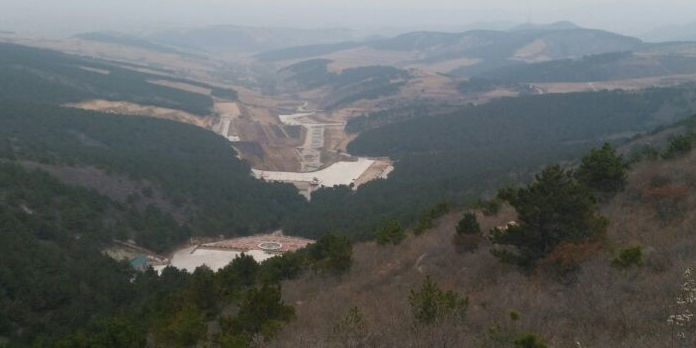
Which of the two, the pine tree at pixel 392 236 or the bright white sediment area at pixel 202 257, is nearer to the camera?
the pine tree at pixel 392 236

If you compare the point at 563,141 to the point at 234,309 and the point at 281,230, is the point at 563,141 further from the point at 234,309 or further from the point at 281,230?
the point at 234,309

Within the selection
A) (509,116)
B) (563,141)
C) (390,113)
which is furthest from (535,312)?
(390,113)

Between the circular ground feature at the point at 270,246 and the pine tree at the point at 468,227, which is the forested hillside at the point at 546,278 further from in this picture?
the circular ground feature at the point at 270,246

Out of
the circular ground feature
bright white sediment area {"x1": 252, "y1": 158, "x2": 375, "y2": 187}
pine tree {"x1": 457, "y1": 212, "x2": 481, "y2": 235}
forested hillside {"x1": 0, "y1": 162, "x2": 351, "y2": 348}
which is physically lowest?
bright white sediment area {"x1": 252, "y1": 158, "x2": 375, "y2": 187}

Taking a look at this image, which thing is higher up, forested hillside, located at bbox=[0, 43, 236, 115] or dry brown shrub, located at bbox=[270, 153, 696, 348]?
dry brown shrub, located at bbox=[270, 153, 696, 348]

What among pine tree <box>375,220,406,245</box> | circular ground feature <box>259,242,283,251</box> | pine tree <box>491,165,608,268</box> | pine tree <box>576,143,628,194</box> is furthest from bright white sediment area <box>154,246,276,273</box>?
pine tree <box>491,165,608,268</box>

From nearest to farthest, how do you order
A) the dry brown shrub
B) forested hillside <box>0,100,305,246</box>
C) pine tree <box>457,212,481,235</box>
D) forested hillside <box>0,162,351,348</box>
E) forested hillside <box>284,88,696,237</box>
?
the dry brown shrub → forested hillside <box>0,162,351,348</box> → pine tree <box>457,212,481,235</box> → forested hillside <box>0,100,305,246</box> → forested hillside <box>284,88,696,237</box>

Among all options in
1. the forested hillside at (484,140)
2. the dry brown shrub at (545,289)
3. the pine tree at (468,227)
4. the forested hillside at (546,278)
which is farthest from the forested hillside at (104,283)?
the forested hillside at (484,140)

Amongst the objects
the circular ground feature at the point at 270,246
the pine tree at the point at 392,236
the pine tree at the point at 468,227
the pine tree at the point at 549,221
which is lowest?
the circular ground feature at the point at 270,246

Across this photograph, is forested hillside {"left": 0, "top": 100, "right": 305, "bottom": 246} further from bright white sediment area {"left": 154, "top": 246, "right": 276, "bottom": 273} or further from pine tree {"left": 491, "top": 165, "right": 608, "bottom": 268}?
pine tree {"left": 491, "top": 165, "right": 608, "bottom": 268}
